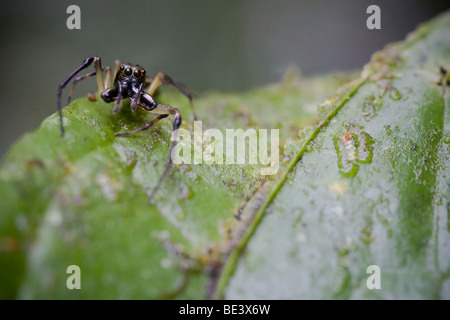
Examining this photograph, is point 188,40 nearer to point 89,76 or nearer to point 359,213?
point 89,76

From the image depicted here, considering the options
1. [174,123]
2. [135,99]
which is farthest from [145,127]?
[135,99]

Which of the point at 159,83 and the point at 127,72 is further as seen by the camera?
the point at 159,83

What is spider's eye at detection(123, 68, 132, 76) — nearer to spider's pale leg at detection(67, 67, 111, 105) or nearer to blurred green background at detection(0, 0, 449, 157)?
spider's pale leg at detection(67, 67, 111, 105)

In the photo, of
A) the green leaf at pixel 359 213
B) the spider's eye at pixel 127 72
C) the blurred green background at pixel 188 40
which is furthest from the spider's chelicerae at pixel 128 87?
the blurred green background at pixel 188 40

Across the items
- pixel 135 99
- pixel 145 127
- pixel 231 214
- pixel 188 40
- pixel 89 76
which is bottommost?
pixel 231 214

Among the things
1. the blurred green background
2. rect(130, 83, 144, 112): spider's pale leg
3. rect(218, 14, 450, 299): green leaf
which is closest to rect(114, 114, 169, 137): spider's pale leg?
rect(130, 83, 144, 112): spider's pale leg

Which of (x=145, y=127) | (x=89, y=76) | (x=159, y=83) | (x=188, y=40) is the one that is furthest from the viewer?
(x=188, y=40)

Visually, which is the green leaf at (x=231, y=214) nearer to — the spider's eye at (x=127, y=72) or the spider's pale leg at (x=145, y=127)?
Answer: the spider's pale leg at (x=145, y=127)
